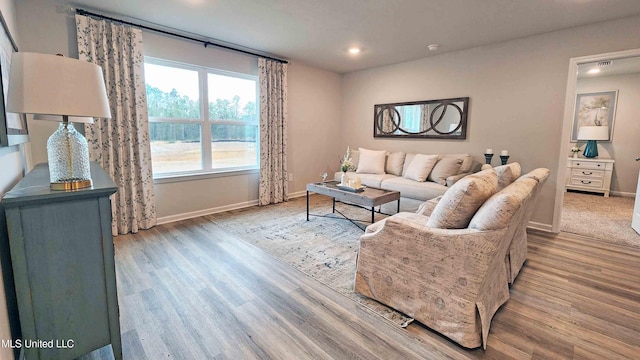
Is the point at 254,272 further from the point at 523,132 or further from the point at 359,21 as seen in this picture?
the point at 523,132

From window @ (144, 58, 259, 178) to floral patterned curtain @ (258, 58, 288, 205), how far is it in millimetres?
186

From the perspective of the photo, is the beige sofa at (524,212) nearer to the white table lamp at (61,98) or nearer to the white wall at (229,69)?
the white table lamp at (61,98)

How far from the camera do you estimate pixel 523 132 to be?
12.5ft

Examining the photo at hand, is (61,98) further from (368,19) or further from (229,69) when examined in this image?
(229,69)

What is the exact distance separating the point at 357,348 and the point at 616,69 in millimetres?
6858

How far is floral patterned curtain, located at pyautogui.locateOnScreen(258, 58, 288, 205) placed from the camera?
456cm

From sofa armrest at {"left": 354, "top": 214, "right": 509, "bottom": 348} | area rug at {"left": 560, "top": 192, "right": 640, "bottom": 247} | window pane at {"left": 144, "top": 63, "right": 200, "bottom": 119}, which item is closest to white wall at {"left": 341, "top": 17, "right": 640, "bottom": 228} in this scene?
area rug at {"left": 560, "top": 192, "right": 640, "bottom": 247}

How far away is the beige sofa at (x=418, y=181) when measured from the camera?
396 centimetres

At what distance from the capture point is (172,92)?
149 inches

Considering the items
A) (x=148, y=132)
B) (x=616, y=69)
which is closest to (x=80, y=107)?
(x=148, y=132)

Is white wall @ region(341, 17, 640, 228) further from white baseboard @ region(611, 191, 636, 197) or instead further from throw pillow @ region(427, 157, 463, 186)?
white baseboard @ region(611, 191, 636, 197)

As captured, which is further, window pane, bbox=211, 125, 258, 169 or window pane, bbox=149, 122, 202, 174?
window pane, bbox=211, 125, 258, 169

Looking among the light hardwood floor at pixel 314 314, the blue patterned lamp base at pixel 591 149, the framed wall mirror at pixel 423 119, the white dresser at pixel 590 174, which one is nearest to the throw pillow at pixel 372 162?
the framed wall mirror at pixel 423 119

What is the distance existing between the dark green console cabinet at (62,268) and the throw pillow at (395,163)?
4.08 metres
